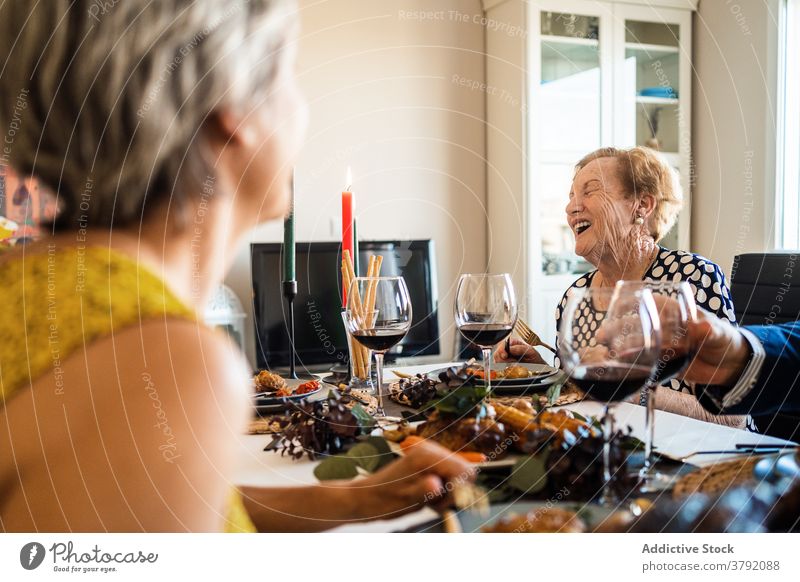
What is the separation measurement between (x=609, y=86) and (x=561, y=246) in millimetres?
580

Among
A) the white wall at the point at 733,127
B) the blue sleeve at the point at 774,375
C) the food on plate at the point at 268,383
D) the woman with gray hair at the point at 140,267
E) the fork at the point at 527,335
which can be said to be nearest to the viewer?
the woman with gray hair at the point at 140,267

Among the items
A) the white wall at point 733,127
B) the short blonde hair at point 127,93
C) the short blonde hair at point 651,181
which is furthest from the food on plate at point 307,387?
the white wall at point 733,127

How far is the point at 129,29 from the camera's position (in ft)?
1.59

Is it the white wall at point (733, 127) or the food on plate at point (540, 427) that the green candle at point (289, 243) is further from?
the white wall at point (733, 127)

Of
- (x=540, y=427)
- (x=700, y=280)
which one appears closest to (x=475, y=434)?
(x=540, y=427)

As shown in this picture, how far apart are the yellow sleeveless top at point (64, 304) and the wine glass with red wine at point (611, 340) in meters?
0.25

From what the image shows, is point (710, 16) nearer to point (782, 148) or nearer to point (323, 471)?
point (782, 148)

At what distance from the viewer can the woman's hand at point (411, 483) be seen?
45 cm

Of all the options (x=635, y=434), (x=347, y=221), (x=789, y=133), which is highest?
(x=789, y=133)

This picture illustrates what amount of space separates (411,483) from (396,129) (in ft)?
7.23

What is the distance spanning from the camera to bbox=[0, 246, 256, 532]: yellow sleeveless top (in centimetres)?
37

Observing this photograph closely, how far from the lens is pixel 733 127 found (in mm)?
2498

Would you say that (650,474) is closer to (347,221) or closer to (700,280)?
(347,221)

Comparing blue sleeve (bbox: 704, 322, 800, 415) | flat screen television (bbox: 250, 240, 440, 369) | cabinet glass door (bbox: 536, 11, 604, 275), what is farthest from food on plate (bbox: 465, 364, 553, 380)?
cabinet glass door (bbox: 536, 11, 604, 275)
